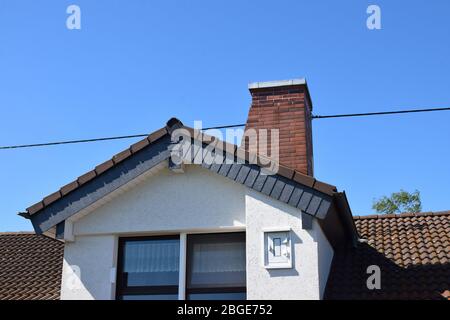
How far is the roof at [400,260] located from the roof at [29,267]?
5.00 metres

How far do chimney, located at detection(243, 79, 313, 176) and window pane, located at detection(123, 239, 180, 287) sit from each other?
8.88 feet

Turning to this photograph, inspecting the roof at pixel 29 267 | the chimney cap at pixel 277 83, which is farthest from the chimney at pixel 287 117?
the roof at pixel 29 267

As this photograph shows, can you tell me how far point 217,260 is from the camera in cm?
999

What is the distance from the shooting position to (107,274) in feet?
33.2

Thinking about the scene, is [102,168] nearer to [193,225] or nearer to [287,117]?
[193,225]

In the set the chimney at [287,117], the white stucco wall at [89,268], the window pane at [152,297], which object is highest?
the chimney at [287,117]

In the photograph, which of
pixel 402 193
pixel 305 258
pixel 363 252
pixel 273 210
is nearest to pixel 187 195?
pixel 273 210

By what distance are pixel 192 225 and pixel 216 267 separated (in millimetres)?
718

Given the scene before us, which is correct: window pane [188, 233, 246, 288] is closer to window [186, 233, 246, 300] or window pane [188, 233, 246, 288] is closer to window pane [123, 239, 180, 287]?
window [186, 233, 246, 300]

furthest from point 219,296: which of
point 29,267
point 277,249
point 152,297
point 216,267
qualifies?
point 29,267

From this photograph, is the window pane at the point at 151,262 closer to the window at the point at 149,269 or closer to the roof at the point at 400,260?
the window at the point at 149,269

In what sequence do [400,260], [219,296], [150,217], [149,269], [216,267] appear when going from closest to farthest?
[219,296], [216,267], [149,269], [150,217], [400,260]

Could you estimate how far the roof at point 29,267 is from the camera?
39.8 feet

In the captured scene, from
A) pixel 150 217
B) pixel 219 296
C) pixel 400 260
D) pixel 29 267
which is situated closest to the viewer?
pixel 219 296
